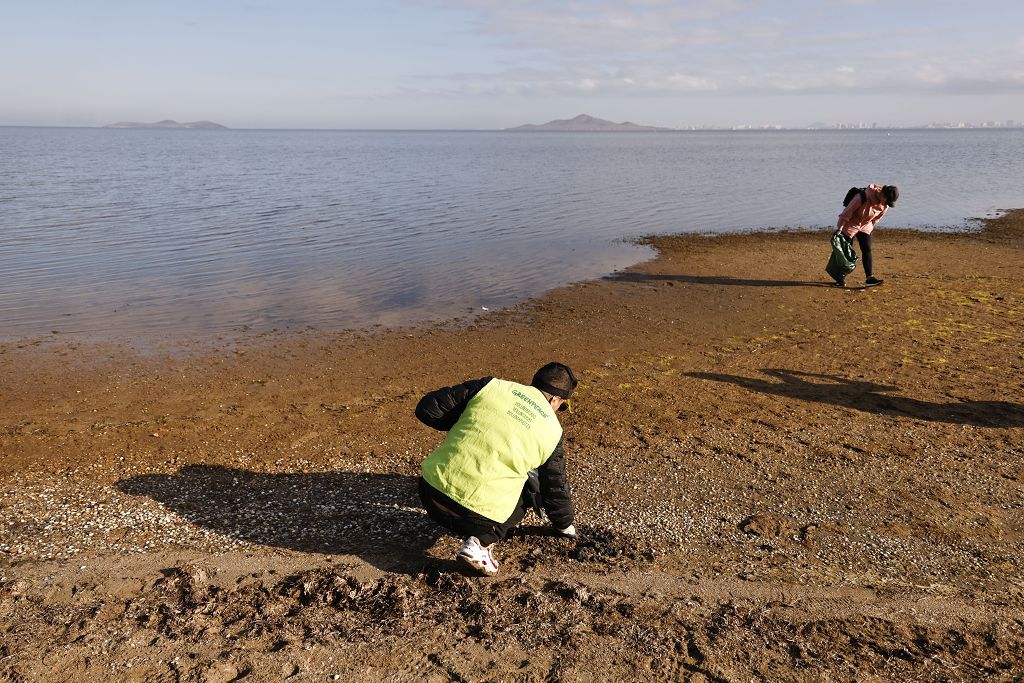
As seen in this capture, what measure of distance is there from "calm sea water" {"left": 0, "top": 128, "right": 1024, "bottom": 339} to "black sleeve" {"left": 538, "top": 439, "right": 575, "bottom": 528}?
323 inches

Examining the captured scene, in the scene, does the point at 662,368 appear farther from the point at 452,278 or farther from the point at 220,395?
the point at 452,278

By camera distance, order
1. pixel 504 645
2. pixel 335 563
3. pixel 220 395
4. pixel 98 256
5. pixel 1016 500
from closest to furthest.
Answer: pixel 504 645, pixel 335 563, pixel 1016 500, pixel 220 395, pixel 98 256

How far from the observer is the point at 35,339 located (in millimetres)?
11703

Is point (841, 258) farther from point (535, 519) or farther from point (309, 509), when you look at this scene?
point (309, 509)

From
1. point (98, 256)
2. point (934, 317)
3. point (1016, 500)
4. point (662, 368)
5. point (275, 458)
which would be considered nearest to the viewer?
point (1016, 500)

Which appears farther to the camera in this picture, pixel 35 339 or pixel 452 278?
pixel 452 278

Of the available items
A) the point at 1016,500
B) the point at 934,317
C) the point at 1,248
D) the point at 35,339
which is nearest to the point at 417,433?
the point at 1016,500

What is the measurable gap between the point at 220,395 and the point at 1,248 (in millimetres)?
15264

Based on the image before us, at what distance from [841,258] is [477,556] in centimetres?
1270

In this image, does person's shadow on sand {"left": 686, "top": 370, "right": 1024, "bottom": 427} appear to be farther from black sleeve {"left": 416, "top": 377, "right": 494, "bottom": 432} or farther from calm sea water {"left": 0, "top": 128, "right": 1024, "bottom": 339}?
calm sea water {"left": 0, "top": 128, "right": 1024, "bottom": 339}

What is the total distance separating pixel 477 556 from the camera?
5055mm

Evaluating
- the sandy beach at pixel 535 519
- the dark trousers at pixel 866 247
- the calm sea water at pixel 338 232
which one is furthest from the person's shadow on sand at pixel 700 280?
the sandy beach at pixel 535 519

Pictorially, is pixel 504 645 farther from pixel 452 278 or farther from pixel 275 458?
pixel 452 278

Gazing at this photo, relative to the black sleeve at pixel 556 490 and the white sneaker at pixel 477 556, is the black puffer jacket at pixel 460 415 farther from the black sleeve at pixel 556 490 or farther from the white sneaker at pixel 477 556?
the white sneaker at pixel 477 556
